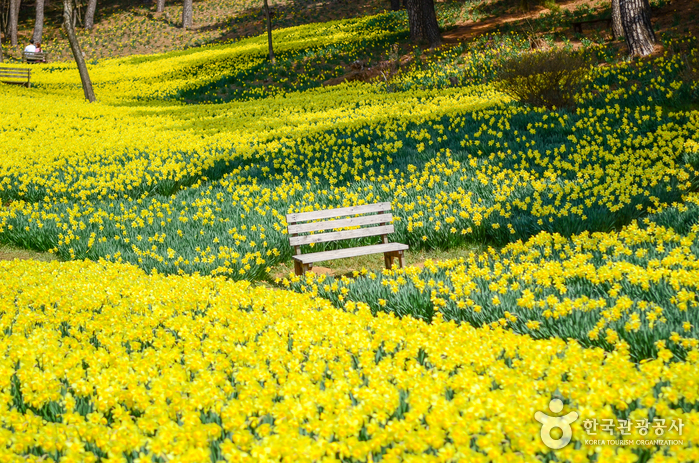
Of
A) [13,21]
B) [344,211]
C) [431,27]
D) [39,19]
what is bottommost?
[344,211]

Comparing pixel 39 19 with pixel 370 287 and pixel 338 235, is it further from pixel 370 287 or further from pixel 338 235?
pixel 370 287

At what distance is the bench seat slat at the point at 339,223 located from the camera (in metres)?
6.31

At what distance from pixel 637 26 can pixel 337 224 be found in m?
9.97

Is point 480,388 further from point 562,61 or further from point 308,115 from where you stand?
point 308,115

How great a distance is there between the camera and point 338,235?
6.45m

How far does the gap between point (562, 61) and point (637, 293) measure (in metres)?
7.86

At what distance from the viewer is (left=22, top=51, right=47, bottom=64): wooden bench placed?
1180 inches

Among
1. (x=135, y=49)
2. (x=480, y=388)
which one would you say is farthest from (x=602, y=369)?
(x=135, y=49)

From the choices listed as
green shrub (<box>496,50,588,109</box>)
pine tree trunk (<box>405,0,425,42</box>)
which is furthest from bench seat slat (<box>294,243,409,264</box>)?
pine tree trunk (<box>405,0,425,42</box>)

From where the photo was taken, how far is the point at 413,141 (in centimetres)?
1049

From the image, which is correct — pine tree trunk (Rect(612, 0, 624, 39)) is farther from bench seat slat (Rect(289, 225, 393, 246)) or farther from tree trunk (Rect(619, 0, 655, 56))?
bench seat slat (Rect(289, 225, 393, 246))

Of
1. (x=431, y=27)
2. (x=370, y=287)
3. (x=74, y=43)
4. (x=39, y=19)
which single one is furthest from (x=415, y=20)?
(x=39, y=19)

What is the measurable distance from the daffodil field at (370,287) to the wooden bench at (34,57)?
63.1 feet

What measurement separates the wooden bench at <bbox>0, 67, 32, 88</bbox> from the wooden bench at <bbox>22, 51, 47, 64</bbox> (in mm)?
5993
